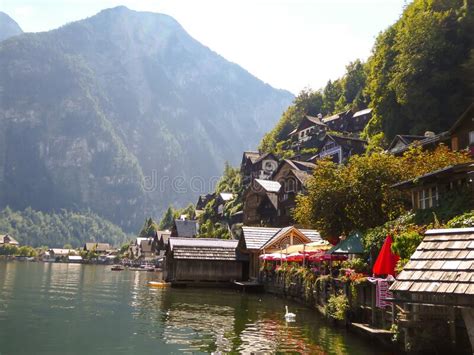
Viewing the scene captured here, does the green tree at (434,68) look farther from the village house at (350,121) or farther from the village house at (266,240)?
the village house at (350,121)

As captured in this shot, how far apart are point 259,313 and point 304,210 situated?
1046cm

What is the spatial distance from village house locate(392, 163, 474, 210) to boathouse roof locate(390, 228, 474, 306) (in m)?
15.2

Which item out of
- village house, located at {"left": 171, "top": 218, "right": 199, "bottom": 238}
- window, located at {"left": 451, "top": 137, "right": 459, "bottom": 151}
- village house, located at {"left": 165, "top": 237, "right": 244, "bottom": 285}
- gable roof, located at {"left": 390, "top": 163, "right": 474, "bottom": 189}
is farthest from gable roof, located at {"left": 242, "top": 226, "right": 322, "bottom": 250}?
village house, located at {"left": 171, "top": 218, "right": 199, "bottom": 238}

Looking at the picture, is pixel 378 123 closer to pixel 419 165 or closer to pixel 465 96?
pixel 465 96

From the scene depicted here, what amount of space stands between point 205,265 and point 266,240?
729 cm

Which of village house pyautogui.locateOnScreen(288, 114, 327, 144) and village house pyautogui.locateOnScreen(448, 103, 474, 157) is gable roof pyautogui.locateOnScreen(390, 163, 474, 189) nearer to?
village house pyautogui.locateOnScreen(448, 103, 474, 157)

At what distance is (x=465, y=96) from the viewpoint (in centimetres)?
5988

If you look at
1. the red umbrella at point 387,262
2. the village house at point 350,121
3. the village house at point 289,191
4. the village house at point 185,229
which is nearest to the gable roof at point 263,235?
the village house at point 289,191

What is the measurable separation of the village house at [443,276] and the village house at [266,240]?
4048cm

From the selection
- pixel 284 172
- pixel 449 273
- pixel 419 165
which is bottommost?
pixel 449 273

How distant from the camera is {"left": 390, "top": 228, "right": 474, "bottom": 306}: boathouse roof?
326 inches

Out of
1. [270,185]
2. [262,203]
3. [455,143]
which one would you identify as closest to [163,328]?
[455,143]

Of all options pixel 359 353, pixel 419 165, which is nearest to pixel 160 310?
pixel 359 353

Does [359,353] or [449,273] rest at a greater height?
[449,273]
